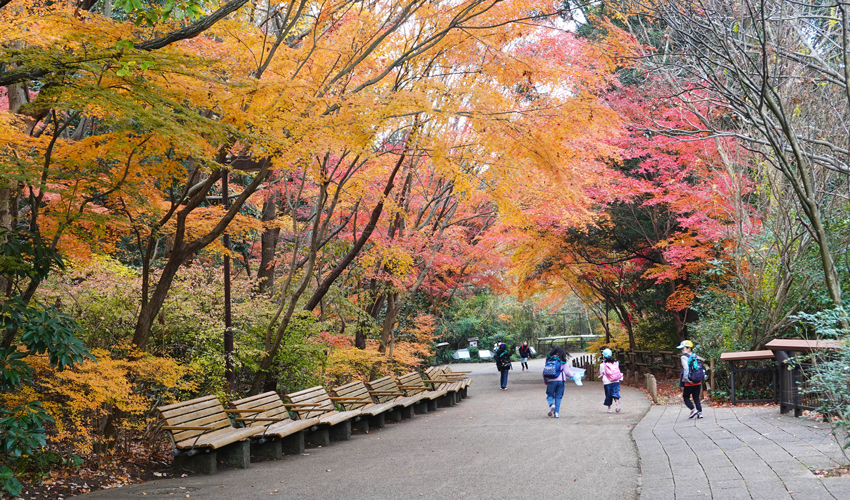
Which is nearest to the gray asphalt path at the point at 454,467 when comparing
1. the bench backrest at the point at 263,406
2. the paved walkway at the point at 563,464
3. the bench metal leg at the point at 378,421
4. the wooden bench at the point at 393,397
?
the paved walkway at the point at 563,464

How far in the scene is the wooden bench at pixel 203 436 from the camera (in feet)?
23.9

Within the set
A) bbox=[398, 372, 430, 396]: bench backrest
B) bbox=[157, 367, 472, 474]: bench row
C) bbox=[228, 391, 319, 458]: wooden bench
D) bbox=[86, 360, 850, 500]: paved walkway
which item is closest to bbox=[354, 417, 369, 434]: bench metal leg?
bbox=[157, 367, 472, 474]: bench row

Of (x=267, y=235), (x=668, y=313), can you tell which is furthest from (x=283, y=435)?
(x=668, y=313)

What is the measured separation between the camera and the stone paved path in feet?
18.0

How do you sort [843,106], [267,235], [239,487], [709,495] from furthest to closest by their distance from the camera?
[267,235] < [843,106] < [239,487] < [709,495]

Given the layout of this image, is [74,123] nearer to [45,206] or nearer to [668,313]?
[45,206]

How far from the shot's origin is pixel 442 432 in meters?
11.0

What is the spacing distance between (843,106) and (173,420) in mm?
11773

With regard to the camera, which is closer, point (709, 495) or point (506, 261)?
point (709, 495)

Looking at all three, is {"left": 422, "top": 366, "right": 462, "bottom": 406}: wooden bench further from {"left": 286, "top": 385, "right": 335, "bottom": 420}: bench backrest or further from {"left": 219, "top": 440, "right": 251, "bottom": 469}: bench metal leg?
{"left": 219, "top": 440, "right": 251, "bottom": 469}: bench metal leg

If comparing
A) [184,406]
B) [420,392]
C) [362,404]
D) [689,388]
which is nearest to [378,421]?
[362,404]

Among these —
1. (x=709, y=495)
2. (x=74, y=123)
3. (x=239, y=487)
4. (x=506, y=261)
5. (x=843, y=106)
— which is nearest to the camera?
(x=709, y=495)

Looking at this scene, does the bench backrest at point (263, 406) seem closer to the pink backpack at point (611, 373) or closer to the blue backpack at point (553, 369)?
the blue backpack at point (553, 369)

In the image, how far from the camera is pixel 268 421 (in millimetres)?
9156
